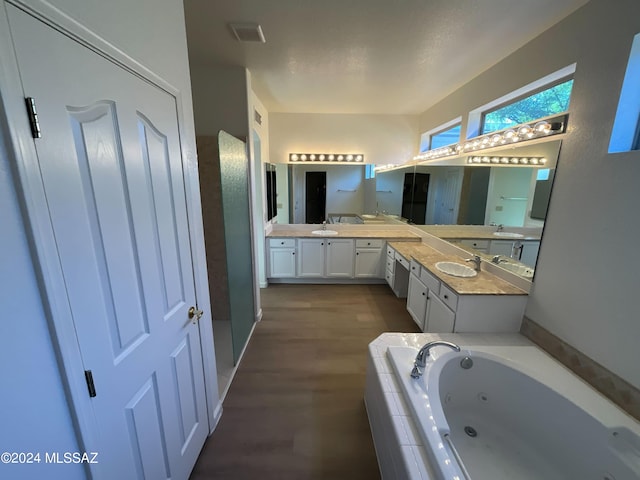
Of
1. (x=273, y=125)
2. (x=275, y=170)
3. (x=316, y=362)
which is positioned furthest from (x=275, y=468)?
(x=273, y=125)

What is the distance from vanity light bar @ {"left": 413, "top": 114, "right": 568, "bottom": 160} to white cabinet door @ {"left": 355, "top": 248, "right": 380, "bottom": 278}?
1625 mm

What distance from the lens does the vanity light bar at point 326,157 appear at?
4211mm

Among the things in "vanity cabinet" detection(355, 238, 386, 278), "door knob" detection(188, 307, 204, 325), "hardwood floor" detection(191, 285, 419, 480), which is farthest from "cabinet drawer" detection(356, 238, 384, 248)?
"door knob" detection(188, 307, 204, 325)

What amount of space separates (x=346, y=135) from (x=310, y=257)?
2.04 metres

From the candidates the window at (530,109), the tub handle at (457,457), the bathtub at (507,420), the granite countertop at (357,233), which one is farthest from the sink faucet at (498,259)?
the tub handle at (457,457)

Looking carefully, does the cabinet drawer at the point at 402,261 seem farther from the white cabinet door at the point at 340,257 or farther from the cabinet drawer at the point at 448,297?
the cabinet drawer at the point at 448,297

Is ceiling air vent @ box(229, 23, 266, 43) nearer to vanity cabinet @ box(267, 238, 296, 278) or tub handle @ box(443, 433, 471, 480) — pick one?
Answer: vanity cabinet @ box(267, 238, 296, 278)

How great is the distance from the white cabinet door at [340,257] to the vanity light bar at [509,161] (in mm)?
1894

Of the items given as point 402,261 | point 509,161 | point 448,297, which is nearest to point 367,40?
point 509,161

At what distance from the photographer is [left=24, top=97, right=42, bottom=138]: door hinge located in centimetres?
64

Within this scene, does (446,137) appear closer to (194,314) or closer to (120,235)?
(194,314)

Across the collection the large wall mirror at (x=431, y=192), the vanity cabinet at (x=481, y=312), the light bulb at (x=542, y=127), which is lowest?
the vanity cabinet at (x=481, y=312)

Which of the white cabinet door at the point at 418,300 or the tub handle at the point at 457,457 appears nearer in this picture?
the tub handle at the point at 457,457

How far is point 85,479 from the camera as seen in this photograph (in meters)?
0.81
